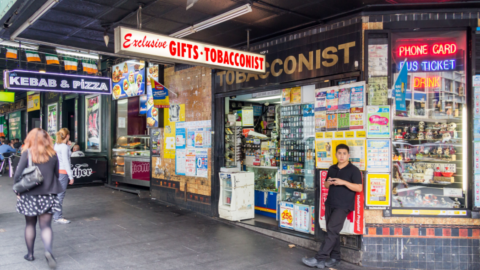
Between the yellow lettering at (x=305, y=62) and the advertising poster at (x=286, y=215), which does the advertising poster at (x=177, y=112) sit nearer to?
the advertising poster at (x=286, y=215)

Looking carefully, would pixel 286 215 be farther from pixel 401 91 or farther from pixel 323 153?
pixel 401 91

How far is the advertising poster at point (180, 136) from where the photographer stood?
895cm

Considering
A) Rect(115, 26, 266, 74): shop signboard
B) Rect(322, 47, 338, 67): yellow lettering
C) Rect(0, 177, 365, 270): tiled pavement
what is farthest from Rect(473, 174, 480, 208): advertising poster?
Rect(115, 26, 266, 74): shop signboard

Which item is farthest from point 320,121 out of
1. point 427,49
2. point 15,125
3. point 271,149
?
point 15,125

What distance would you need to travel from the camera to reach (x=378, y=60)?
5383 mm

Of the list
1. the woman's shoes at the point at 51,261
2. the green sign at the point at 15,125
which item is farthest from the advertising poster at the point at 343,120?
the green sign at the point at 15,125

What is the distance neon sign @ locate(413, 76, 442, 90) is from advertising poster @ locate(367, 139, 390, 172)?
107 centimetres

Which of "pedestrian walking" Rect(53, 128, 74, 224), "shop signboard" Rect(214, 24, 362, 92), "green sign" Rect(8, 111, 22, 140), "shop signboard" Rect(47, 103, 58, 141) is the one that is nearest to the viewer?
"shop signboard" Rect(214, 24, 362, 92)

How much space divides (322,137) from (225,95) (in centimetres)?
274

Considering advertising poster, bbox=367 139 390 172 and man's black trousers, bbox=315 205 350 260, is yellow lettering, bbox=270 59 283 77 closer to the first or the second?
advertising poster, bbox=367 139 390 172

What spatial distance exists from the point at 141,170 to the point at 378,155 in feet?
26.0

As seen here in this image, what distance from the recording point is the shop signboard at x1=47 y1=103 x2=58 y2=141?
16578 mm

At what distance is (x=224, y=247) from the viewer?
19.5 feet

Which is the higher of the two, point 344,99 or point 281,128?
point 344,99
